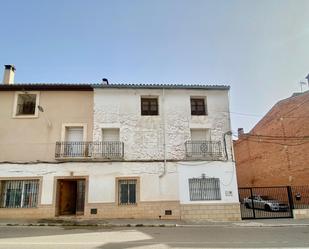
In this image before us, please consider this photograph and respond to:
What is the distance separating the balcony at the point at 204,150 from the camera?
628 inches

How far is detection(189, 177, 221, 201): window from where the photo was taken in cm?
1516

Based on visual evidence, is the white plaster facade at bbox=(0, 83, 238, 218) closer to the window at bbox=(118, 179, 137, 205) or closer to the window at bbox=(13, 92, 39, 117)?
the window at bbox=(118, 179, 137, 205)

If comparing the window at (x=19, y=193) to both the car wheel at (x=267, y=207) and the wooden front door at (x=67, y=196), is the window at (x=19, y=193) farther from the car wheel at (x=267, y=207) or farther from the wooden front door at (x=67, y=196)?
the car wheel at (x=267, y=207)

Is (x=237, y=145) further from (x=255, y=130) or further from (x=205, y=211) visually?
(x=205, y=211)

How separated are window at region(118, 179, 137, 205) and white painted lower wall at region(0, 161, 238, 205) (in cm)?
40

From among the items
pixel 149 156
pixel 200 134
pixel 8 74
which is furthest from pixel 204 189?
pixel 8 74

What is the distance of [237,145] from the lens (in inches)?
1257

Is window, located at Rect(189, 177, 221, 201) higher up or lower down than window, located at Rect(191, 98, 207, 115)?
lower down

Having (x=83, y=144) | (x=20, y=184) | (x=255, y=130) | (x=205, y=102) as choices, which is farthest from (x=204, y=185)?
(x=255, y=130)

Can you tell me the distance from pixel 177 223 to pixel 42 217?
7.49m

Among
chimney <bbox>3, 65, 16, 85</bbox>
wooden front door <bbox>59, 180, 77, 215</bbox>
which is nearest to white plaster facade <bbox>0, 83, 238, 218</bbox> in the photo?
wooden front door <bbox>59, 180, 77, 215</bbox>

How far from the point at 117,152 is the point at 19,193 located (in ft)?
19.9

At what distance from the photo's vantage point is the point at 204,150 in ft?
53.0

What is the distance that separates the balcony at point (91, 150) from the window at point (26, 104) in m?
2.94
